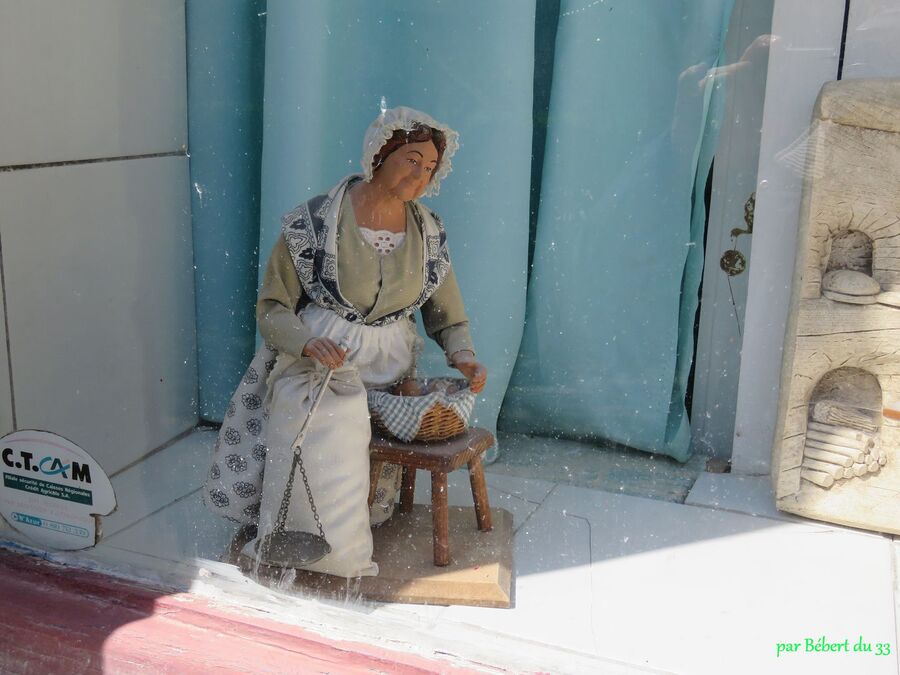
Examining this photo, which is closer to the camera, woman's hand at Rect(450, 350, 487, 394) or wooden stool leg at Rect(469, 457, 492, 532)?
woman's hand at Rect(450, 350, 487, 394)

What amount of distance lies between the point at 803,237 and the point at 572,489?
0.62 meters

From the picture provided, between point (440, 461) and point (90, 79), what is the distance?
2.88 ft

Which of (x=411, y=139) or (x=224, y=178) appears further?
(x=224, y=178)

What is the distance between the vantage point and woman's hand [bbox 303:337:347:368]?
145 centimetres

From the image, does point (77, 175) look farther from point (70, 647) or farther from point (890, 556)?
point (890, 556)

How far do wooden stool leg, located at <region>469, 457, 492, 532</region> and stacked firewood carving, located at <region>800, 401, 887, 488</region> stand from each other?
559 millimetres

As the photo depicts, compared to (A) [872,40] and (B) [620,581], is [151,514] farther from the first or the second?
(A) [872,40]

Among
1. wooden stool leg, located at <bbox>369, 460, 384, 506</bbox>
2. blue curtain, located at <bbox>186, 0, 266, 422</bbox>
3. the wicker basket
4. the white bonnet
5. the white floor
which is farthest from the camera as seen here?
blue curtain, located at <bbox>186, 0, 266, 422</bbox>

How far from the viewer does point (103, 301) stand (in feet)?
6.01

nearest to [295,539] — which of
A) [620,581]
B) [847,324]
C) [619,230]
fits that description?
[620,581]

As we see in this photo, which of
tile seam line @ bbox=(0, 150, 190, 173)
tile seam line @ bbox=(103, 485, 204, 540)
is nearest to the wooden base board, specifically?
tile seam line @ bbox=(103, 485, 204, 540)

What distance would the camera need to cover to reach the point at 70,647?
1.37m

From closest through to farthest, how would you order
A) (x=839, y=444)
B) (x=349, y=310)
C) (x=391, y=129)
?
(x=391, y=129) < (x=349, y=310) < (x=839, y=444)

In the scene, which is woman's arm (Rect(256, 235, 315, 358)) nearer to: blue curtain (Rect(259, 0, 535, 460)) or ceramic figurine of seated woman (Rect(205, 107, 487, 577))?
ceramic figurine of seated woman (Rect(205, 107, 487, 577))
